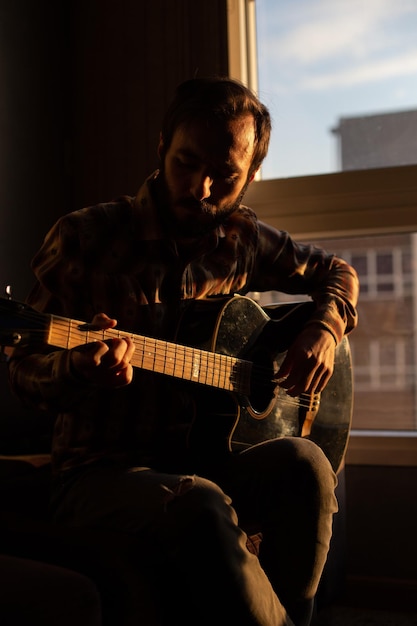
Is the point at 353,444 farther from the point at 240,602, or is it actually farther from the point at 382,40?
the point at 382,40

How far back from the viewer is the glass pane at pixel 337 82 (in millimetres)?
2193

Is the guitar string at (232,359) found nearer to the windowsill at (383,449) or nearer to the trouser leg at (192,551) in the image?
the trouser leg at (192,551)

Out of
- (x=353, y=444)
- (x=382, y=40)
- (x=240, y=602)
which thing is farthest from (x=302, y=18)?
(x=240, y=602)

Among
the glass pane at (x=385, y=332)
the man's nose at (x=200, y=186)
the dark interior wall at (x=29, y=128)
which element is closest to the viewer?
the man's nose at (x=200, y=186)

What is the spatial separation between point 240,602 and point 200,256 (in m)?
0.74

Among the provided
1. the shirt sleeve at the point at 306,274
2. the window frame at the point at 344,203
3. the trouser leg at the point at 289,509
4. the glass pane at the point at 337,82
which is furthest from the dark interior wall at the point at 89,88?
the trouser leg at the point at 289,509

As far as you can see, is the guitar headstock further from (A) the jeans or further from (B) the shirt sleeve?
(B) the shirt sleeve

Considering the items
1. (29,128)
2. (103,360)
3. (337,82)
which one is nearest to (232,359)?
(103,360)

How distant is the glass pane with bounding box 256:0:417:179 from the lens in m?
2.19

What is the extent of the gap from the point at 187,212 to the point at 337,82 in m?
1.14

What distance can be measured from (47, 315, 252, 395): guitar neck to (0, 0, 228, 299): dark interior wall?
0.95 metres

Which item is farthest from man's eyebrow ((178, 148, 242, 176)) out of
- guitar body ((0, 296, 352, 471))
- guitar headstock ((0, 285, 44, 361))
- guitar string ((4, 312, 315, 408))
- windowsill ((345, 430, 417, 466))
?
windowsill ((345, 430, 417, 466))

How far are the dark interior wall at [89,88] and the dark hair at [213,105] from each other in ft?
2.57

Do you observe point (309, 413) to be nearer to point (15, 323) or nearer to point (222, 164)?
point (222, 164)
